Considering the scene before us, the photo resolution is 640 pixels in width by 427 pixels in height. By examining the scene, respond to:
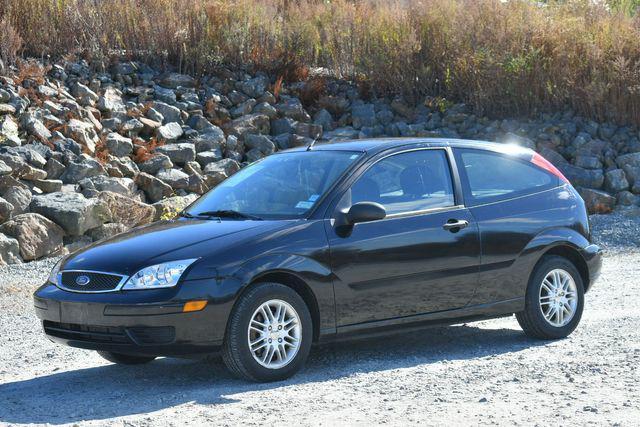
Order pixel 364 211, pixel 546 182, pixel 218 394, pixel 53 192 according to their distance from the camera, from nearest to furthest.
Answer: pixel 218 394, pixel 364 211, pixel 546 182, pixel 53 192

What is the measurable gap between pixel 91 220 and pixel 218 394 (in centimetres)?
770

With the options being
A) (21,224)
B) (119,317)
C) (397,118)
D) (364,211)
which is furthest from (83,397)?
(397,118)

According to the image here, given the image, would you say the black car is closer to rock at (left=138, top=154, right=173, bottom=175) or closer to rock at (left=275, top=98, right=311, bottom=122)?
rock at (left=138, top=154, right=173, bottom=175)

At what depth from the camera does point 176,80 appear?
1925cm

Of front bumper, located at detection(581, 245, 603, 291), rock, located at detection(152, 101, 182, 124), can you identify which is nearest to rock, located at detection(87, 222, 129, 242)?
rock, located at detection(152, 101, 182, 124)

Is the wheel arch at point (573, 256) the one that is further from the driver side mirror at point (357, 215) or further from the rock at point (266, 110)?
the rock at point (266, 110)

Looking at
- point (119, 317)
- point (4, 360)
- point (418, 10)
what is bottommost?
point (4, 360)

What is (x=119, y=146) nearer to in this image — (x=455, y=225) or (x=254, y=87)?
(x=254, y=87)

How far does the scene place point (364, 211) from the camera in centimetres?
760

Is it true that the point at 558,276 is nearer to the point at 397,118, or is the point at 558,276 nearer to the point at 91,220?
the point at 91,220

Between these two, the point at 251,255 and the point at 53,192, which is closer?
the point at 251,255

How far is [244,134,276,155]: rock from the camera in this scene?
17.9 meters

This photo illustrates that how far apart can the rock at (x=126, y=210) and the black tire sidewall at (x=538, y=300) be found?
7165 millimetres

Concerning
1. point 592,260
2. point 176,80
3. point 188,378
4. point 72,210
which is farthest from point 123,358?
point 176,80
